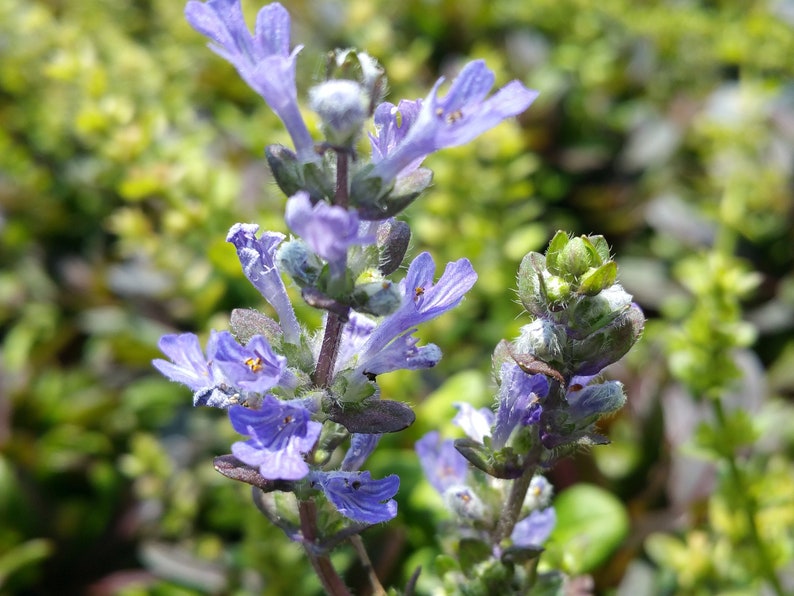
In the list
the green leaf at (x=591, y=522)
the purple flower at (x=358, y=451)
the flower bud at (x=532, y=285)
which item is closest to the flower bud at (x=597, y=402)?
the flower bud at (x=532, y=285)

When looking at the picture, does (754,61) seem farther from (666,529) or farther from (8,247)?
(8,247)

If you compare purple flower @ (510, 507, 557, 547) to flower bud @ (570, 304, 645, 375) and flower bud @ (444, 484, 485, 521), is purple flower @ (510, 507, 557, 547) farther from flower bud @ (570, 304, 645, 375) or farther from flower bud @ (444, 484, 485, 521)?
flower bud @ (570, 304, 645, 375)

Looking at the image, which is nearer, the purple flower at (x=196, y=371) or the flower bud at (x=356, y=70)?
the flower bud at (x=356, y=70)

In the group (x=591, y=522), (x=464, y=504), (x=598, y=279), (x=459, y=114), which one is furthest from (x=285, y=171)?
(x=591, y=522)

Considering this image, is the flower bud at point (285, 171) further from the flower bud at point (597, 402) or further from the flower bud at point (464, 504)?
the flower bud at point (464, 504)

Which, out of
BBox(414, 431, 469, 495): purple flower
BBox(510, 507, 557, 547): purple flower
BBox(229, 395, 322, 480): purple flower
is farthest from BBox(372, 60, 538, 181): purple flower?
BBox(510, 507, 557, 547): purple flower

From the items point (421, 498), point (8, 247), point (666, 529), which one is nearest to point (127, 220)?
point (8, 247)

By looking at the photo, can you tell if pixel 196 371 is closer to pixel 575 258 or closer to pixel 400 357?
pixel 400 357

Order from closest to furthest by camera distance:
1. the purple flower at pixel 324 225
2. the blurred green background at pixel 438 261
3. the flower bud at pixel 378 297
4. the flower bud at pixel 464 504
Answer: the purple flower at pixel 324 225, the flower bud at pixel 378 297, the flower bud at pixel 464 504, the blurred green background at pixel 438 261
